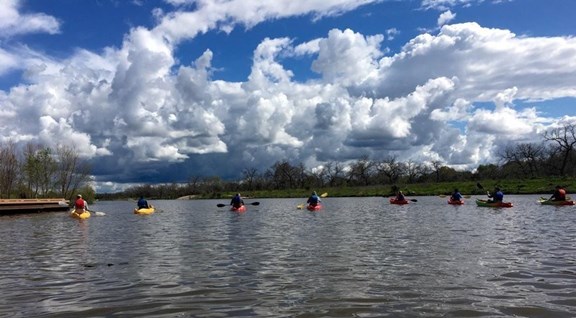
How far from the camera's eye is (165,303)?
365 inches

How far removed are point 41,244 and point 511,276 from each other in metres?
19.3

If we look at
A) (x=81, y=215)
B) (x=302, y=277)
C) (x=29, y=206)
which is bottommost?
(x=302, y=277)

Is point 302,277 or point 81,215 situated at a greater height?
point 81,215

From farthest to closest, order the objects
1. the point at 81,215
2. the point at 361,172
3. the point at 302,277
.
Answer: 1. the point at 361,172
2. the point at 81,215
3. the point at 302,277

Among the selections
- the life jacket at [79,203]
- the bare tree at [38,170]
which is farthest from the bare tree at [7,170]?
the life jacket at [79,203]

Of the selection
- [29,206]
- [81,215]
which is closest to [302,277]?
[81,215]

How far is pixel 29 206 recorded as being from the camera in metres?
53.1

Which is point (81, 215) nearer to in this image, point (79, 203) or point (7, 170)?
point (79, 203)

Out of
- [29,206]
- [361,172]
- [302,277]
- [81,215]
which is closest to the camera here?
[302,277]

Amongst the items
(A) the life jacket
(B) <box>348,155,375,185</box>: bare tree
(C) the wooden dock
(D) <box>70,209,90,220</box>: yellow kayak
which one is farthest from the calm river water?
(B) <box>348,155,375,185</box>: bare tree

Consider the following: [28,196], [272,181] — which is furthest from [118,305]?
[272,181]

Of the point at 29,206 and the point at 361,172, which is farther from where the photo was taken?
the point at 361,172

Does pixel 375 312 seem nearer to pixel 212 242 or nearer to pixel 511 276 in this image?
pixel 511 276

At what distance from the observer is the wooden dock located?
49.3m
